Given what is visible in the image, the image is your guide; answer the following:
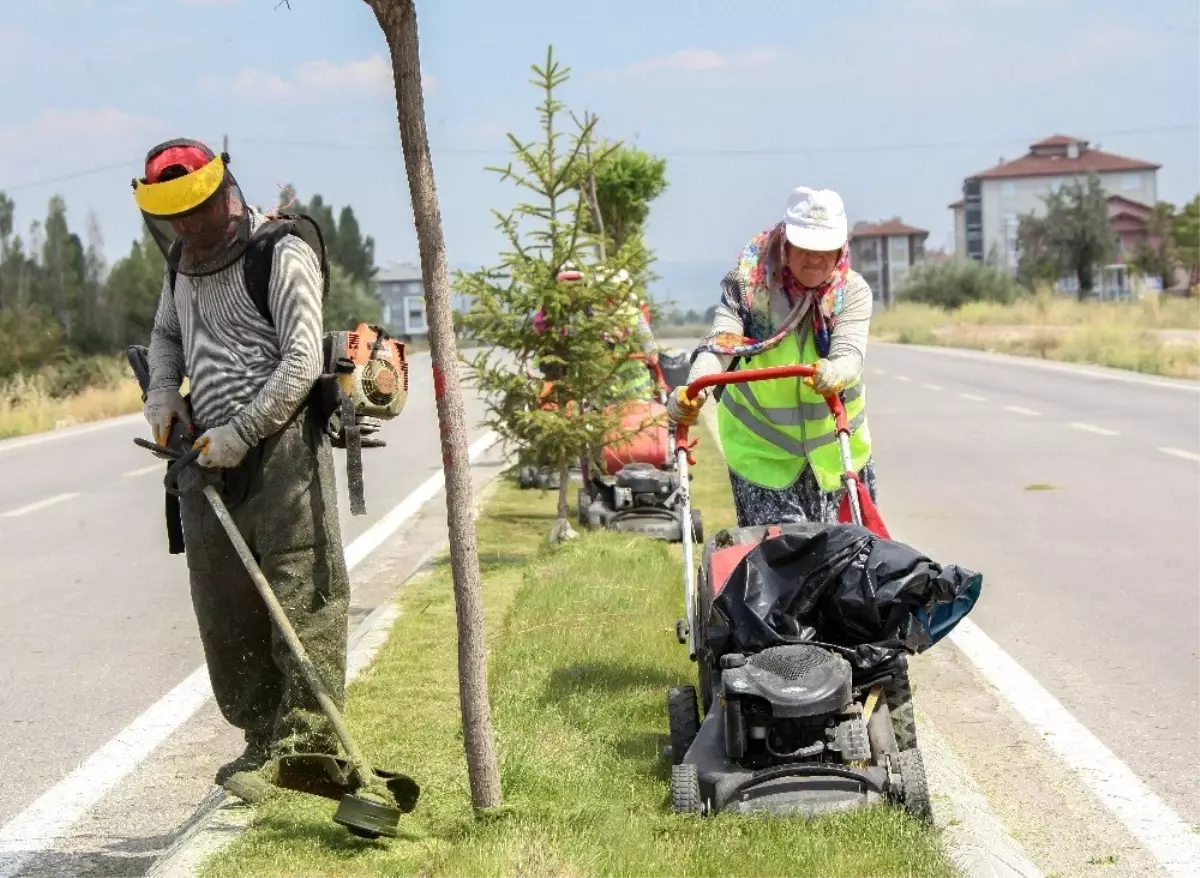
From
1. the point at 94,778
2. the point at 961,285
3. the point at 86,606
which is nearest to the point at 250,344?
the point at 94,778

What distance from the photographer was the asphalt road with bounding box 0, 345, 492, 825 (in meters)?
6.92

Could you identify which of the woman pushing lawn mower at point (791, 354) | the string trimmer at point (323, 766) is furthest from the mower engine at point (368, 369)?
the woman pushing lawn mower at point (791, 354)

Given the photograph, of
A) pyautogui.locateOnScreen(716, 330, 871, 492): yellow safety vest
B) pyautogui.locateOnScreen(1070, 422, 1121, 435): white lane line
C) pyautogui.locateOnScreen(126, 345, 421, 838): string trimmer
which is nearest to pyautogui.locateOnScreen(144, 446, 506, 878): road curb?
pyautogui.locateOnScreen(126, 345, 421, 838): string trimmer

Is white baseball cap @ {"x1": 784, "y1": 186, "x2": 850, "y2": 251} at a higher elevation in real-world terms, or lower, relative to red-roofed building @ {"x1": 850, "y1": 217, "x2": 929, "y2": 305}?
higher

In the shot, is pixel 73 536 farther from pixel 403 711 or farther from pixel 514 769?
pixel 514 769

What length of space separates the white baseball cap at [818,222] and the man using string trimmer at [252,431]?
164 centimetres

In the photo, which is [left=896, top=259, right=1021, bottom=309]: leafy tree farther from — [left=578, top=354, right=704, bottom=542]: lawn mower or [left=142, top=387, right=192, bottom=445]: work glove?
[left=142, top=387, right=192, bottom=445]: work glove

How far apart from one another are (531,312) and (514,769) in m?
5.74

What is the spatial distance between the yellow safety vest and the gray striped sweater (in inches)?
72.2

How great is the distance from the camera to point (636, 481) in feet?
36.1

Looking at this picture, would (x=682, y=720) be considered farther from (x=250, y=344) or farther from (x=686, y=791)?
(x=250, y=344)

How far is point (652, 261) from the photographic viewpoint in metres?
10.9

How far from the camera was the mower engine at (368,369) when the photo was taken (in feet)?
16.5

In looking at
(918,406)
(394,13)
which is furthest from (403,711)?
(918,406)
